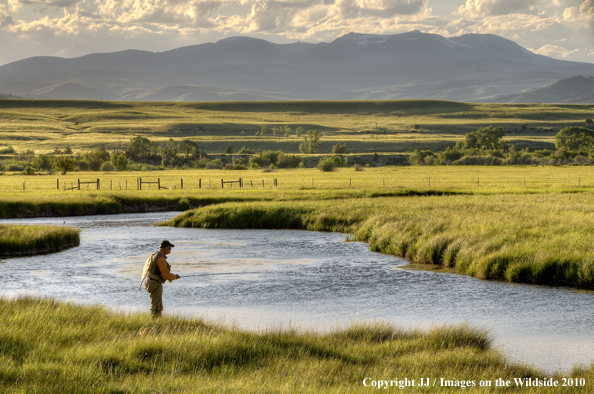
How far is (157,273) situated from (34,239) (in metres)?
20.7

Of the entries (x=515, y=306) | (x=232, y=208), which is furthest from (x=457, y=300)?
(x=232, y=208)

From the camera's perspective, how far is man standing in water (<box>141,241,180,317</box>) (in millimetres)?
15156

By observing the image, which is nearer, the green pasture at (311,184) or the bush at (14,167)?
the green pasture at (311,184)

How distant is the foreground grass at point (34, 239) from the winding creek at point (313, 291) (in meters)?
1.53

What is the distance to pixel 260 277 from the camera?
2502 cm

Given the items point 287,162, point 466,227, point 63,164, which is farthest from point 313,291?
point 287,162

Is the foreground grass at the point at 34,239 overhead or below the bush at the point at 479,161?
overhead

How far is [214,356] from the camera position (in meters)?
12.4

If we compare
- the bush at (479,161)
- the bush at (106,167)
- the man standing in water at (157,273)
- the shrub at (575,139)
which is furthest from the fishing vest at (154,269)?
the shrub at (575,139)

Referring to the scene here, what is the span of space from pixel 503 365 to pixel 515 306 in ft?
23.9

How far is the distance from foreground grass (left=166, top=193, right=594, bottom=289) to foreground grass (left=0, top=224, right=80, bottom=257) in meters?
9.75

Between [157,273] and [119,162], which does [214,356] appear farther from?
[119,162]

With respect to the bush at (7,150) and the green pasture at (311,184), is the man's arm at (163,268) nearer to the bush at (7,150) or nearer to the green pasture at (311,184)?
the green pasture at (311,184)

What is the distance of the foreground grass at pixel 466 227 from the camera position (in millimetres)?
23703
